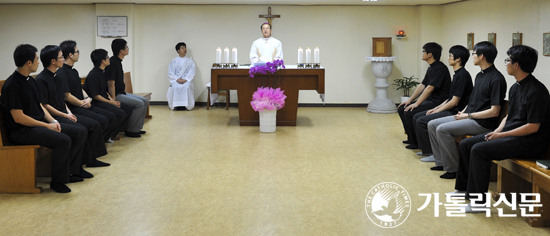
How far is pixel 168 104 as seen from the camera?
994 cm

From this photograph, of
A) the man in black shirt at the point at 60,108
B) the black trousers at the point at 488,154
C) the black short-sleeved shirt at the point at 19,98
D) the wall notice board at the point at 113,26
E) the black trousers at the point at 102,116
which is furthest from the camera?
the wall notice board at the point at 113,26

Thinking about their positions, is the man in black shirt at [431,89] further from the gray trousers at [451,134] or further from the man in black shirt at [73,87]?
the man in black shirt at [73,87]

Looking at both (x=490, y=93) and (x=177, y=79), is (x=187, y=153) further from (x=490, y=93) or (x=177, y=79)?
(x=177, y=79)

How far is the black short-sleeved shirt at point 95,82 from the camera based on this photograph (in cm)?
598

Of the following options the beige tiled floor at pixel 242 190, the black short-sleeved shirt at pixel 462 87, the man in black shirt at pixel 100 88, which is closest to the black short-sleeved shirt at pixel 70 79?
the man in black shirt at pixel 100 88

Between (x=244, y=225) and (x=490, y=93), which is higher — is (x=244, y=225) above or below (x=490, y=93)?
below

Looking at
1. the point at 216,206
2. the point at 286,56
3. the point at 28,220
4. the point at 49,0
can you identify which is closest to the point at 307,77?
the point at 286,56

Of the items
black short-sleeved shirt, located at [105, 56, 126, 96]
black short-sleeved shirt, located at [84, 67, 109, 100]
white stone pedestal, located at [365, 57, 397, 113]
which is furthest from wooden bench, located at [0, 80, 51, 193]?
white stone pedestal, located at [365, 57, 397, 113]

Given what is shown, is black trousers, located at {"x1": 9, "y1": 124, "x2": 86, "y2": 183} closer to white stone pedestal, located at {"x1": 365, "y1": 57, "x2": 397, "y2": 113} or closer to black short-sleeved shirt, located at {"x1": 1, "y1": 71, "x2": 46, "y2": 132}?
black short-sleeved shirt, located at {"x1": 1, "y1": 71, "x2": 46, "y2": 132}

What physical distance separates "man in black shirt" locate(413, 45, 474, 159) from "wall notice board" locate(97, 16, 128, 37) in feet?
21.2

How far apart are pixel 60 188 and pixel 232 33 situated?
21.2 ft

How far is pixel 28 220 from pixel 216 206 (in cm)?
126

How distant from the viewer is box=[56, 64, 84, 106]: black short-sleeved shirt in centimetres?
525

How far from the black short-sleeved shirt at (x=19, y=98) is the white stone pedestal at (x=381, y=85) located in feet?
21.2
